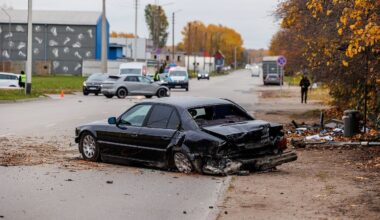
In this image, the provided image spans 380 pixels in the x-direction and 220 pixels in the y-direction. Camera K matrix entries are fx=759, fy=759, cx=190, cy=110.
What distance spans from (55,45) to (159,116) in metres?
88.5

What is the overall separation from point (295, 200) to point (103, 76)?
41580 millimetres

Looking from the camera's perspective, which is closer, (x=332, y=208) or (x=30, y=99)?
(x=332, y=208)

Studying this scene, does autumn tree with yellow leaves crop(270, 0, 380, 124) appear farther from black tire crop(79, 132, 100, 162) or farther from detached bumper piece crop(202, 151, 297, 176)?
black tire crop(79, 132, 100, 162)

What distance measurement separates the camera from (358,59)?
20.8 m

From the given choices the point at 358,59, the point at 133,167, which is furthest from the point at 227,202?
the point at 358,59

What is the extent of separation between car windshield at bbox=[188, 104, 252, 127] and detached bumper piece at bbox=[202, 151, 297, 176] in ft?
2.50

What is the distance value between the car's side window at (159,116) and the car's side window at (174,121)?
0.25 ft

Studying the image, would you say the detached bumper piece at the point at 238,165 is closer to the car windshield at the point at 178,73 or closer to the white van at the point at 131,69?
the white van at the point at 131,69

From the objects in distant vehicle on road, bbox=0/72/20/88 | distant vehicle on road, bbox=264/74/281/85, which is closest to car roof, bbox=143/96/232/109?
distant vehicle on road, bbox=0/72/20/88

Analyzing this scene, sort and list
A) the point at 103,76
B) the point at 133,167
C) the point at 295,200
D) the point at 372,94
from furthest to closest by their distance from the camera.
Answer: the point at 103,76
the point at 372,94
the point at 133,167
the point at 295,200

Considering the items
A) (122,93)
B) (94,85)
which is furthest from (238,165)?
(94,85)

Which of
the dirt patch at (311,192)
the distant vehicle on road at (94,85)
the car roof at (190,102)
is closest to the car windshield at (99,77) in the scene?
the distant vehicle on road at (94,85)

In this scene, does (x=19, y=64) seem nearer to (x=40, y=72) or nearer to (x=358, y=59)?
(x=40, y=72)

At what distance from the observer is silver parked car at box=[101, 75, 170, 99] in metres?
46.2
